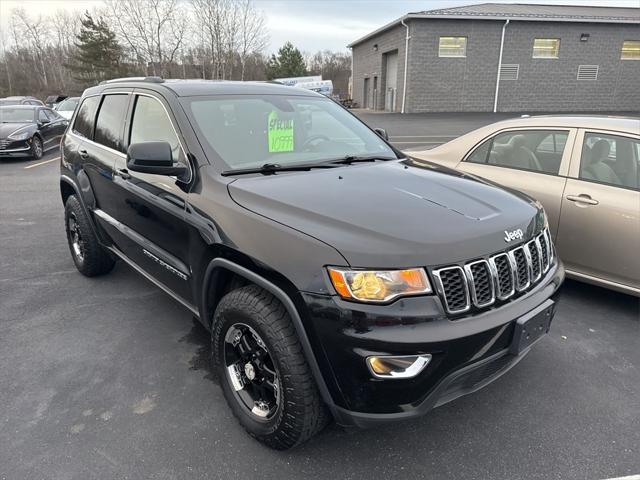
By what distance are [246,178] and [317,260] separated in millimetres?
873

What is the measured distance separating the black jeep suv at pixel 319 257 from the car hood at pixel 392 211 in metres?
0.01

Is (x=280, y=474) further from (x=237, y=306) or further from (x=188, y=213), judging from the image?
(x=188, y=213)

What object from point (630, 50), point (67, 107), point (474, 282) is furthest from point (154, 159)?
point (630, 50)

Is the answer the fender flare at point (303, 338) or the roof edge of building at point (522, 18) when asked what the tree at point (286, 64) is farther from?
the fender flare at point (303, 338)

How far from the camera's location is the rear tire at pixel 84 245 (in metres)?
4.25

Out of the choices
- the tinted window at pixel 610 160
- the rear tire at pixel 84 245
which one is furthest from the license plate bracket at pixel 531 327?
the rear tire at pixel 84 245

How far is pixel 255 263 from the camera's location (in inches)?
85.8

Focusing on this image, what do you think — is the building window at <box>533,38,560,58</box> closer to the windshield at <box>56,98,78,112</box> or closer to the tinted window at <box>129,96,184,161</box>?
the windshield at <box>56,98,78,112</box>

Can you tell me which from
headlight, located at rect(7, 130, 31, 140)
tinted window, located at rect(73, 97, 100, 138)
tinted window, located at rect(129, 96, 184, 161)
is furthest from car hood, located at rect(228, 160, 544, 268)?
headlight, located at rect(7, 130, 31, 140)

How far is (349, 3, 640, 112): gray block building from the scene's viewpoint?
2747 centimetres

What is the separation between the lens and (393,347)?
1840mm

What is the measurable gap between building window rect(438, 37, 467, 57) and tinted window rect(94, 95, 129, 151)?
27.7 m

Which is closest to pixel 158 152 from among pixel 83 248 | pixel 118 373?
pixel 118 373

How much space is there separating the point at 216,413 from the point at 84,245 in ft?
8.37
